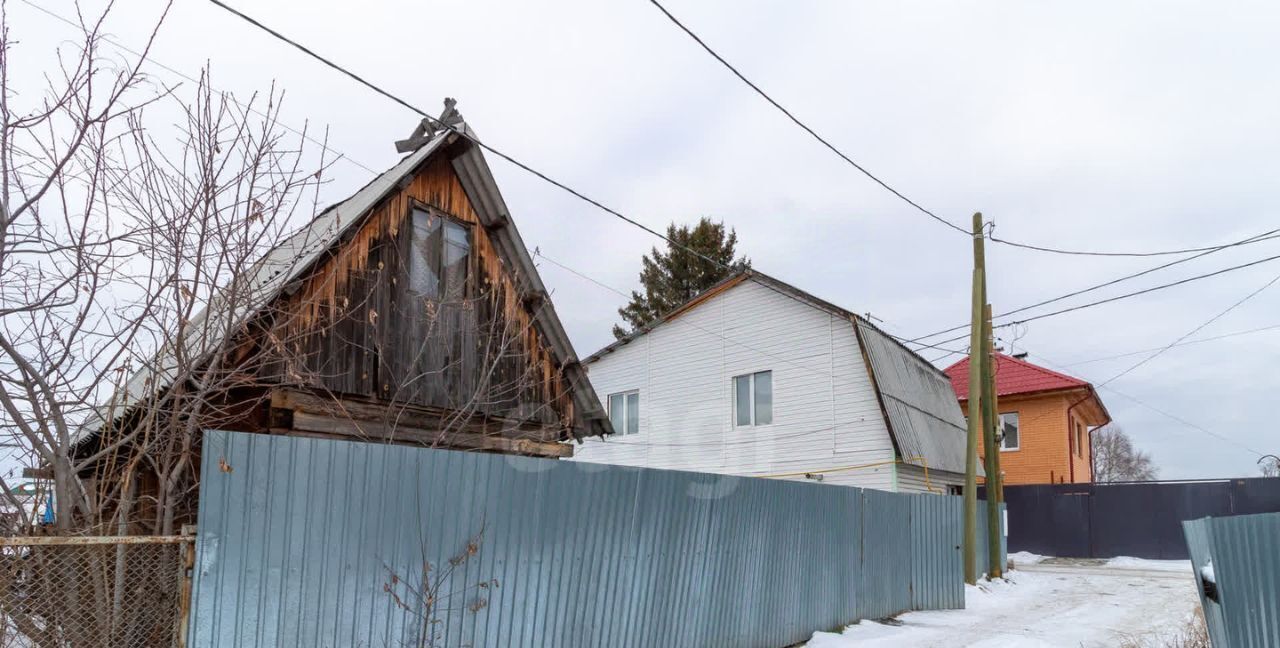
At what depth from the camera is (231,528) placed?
480 cm

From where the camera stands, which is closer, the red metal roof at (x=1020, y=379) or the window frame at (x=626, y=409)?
the window frame at (x=626, y=409)

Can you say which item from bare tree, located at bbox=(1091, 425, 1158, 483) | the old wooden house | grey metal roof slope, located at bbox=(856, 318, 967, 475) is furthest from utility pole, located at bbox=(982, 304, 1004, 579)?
bare tree, located at bbox=(1091, 425, 1158, 483)

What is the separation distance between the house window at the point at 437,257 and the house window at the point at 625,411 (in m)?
13.5

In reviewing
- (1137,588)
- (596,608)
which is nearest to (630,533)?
(596,608)

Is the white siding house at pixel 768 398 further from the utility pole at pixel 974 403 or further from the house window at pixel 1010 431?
the house window at pixel 1010 431

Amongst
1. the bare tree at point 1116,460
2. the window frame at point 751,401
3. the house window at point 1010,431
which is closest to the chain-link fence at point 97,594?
the window frame at point 751,401

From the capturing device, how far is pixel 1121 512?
24.1 m

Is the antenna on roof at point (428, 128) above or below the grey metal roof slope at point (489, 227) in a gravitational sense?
above

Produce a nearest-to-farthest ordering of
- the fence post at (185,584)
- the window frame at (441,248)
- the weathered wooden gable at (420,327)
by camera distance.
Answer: the fence post at (185,584)
the weathered wooden gable at (420,327)
the window frame at (441,248)

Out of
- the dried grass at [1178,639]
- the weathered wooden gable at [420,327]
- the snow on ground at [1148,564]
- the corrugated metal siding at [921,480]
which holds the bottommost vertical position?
the snow on ground at [1148,564]

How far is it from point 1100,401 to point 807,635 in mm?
26669

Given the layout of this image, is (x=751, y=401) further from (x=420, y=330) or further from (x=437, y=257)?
(x=420, y=330)

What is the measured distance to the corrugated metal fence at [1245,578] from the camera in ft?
19.9

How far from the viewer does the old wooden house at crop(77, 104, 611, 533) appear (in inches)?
324
